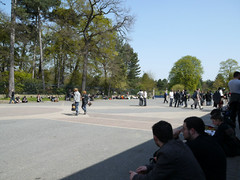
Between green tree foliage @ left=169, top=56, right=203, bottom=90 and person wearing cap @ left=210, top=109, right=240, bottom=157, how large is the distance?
72.4m

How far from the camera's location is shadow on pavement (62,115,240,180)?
12.7 feet

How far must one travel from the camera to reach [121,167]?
4.34m

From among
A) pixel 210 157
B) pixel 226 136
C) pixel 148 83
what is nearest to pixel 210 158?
pixel 210 157

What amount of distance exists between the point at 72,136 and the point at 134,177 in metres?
5.11

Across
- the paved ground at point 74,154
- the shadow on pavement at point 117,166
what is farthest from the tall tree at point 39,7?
the shadow on pavement at point 117,166

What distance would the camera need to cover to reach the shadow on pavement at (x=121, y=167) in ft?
12.7

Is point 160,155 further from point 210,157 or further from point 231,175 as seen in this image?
point 231,175

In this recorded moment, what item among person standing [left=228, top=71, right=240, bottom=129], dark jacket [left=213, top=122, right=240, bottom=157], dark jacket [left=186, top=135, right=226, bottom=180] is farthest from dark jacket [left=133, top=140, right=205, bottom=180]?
person standing [left=228, top=71, right=240, bottom=129]


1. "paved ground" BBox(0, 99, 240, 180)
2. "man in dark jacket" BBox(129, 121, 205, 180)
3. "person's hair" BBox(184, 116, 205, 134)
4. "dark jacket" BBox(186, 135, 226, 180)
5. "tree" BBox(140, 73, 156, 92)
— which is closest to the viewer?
"man in dark jacket" BBox(129, 121, 205, 180)

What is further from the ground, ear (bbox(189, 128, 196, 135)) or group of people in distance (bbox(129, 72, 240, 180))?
ear (bbox(189, 128, 196, 135))

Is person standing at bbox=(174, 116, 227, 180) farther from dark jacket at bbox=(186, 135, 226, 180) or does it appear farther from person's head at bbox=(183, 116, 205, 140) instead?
person's head at bbox=(183, 116, 205, 140)

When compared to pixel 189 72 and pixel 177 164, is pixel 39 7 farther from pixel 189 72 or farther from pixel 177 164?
pixel 189 72

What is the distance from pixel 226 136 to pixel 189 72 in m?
73.5

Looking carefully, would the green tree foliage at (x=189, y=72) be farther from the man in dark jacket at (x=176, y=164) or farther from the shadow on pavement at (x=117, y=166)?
the man in dark jacket at (x=176, y=164)
